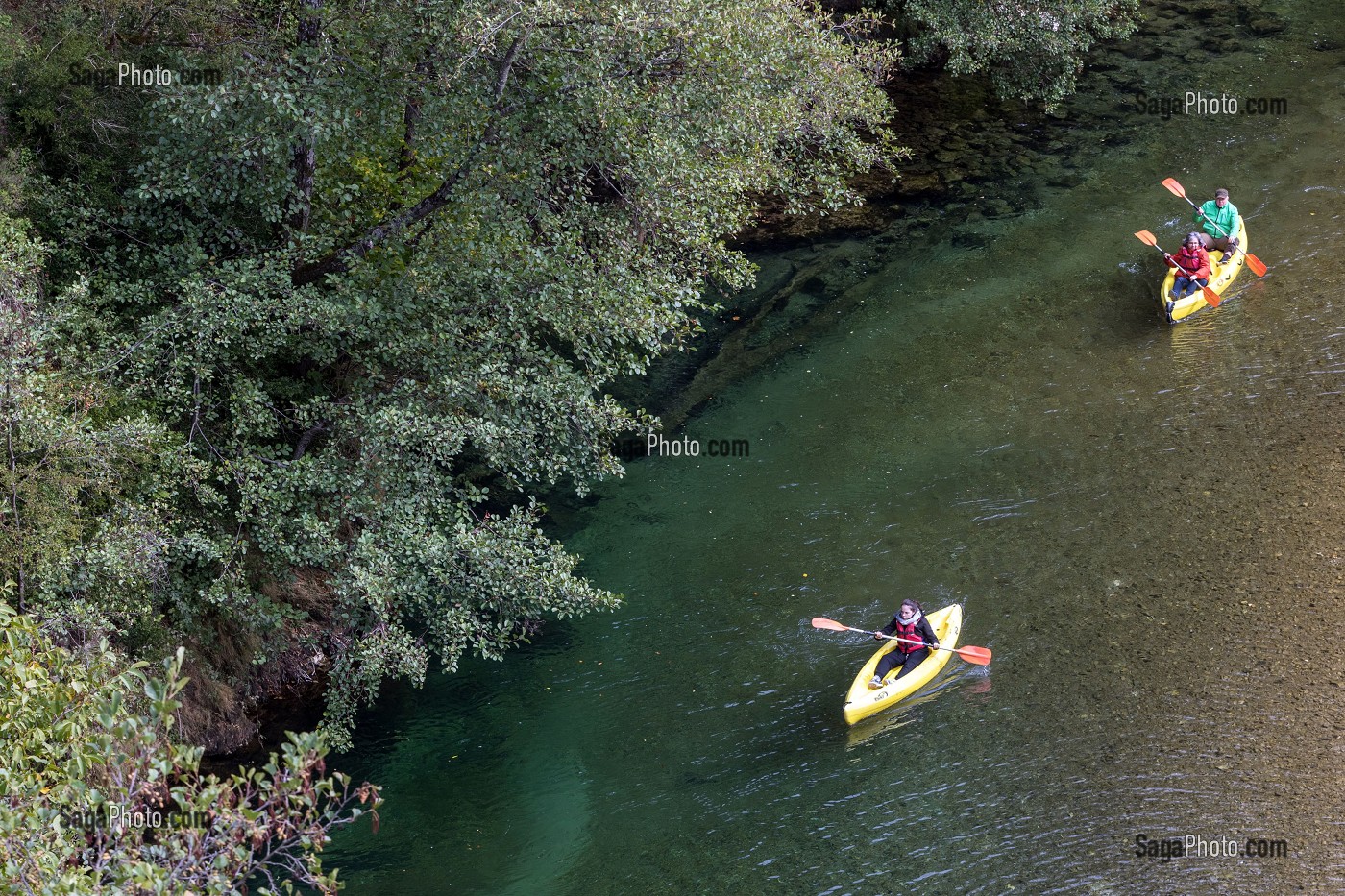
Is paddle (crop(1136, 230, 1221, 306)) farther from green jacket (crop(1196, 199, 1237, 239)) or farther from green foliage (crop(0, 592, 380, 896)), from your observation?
green foliage (crop(0, 592, 380, 896))

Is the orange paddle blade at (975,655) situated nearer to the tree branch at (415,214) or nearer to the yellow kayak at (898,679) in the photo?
the yellow kayak at (898,679)

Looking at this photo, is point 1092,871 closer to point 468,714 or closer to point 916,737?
point 916,737

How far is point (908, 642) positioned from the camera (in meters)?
10.2

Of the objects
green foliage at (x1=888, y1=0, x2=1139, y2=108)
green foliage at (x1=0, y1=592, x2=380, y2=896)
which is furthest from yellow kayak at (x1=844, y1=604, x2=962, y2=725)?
green foliage at (x1=888, y1=0, x2=1139, y2=108)

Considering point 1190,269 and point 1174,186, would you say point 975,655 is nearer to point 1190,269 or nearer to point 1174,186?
point 1190,269

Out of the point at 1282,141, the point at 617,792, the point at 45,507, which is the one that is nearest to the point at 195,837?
the point at 45,507

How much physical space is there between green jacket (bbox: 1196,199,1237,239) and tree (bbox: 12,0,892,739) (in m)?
7.86

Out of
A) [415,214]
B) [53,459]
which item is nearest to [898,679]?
[415,214]

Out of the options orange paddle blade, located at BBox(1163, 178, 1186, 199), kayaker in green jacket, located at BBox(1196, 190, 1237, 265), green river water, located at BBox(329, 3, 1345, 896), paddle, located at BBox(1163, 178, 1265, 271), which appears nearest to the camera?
green river water, located at BBox(329, 3, 1345, 896)

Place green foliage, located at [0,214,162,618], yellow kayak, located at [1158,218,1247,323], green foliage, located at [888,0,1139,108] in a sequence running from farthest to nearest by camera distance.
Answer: green foliage, located at [888,0,1139,108]
yellow kayak, located at [1158,218,1247,323]
green foliage, located at [0,214,162,618]

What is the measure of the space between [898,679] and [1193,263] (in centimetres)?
780

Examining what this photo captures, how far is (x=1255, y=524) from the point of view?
1130cm

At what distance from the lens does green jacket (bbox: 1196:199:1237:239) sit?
15203mm

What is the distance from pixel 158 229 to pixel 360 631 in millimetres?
4158
